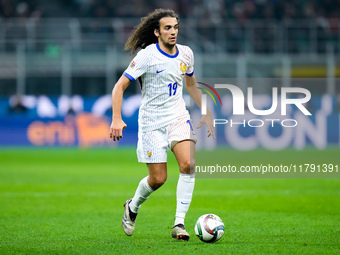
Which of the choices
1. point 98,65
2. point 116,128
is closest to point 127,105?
point 98,65

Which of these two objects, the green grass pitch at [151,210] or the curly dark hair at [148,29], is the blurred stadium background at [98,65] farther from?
the curly dark hair at [148,29]

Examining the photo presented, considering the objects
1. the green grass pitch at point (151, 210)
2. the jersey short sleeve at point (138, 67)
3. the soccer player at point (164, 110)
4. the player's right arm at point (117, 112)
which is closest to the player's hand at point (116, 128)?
the player's right arm at point (117, 112)

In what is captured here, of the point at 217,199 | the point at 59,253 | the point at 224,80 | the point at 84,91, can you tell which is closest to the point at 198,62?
the point at 224,80

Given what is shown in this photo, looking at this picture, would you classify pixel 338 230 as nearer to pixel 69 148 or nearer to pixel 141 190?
pixel 141 190

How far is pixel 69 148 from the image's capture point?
19.3m

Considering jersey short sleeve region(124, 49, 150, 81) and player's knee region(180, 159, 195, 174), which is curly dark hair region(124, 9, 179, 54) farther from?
player's knee region(180, 159, 195, 174)

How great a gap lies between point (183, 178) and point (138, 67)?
3.65 ft

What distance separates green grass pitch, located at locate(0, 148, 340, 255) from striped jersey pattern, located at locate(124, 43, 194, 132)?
1.14 meters

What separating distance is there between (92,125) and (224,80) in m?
3.97

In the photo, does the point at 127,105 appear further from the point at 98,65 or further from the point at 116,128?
the point at 116,128

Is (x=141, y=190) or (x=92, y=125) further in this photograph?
(x=92, y=125)

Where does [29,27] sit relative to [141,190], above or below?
above

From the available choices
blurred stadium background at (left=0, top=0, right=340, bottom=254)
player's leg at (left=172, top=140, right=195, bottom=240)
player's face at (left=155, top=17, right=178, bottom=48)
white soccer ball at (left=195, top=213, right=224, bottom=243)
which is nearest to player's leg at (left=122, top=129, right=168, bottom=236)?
player's leg at (left=172, top=140, right=195, bottom=240)

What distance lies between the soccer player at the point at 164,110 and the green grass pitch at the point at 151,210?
0.54 meters
